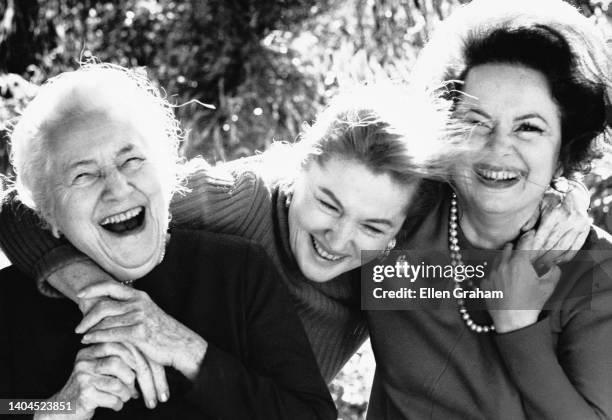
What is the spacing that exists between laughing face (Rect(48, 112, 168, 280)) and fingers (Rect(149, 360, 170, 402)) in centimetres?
30

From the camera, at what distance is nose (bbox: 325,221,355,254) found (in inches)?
103

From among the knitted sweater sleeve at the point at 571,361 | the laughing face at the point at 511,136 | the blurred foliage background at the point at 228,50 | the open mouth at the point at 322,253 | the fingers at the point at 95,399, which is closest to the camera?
the fingers at the point at 95,399

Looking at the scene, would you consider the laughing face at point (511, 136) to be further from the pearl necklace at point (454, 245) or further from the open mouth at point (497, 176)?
the pearl necklace at point (454, 245)

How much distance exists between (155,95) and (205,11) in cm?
325

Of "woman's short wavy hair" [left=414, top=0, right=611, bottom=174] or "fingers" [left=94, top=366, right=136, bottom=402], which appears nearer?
"fingers" [left=94, top=366, right=136, bottom=402]

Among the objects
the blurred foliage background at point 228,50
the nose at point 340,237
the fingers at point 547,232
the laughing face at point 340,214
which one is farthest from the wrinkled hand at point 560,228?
the blurred foliage background at point 228,50

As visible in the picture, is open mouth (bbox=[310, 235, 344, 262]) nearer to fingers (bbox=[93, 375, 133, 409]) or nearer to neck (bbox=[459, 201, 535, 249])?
neck (bbox=[459, 201, 535, 249])

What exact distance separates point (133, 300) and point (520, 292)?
105 cm

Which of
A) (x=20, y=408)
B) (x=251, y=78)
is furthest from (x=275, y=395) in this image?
(x=251, y=78)

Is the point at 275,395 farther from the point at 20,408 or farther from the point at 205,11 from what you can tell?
the point at 205,11

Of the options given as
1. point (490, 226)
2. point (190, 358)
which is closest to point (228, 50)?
point (490, 226)

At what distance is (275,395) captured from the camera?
2.41 metres

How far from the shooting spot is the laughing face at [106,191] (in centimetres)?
246

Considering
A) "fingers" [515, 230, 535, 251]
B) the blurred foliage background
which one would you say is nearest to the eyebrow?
"fingers" [515, 230, 535, 251]
